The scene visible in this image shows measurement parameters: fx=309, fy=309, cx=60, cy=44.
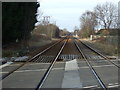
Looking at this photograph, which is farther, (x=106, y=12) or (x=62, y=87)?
(x=106, y=12)

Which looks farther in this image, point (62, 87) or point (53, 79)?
point (53, 79)

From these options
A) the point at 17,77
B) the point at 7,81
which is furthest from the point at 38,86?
the point at 17,77

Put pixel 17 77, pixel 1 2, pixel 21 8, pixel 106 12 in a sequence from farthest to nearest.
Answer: pixel 106 12
pixel 21 8
pixel 1 2
pixel 17 77

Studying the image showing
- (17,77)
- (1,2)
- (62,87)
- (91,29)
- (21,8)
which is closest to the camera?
(62,87)

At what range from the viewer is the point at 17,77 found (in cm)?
1223

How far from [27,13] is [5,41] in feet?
15.6

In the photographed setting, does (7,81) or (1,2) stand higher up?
(1,2)

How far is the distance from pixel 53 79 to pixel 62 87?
1.93 m

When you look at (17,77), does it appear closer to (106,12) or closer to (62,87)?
(62,87)

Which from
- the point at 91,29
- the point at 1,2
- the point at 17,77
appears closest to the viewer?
the point at 17,77

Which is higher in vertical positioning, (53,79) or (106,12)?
(106,12)

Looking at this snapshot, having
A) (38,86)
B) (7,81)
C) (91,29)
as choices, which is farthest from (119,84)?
(91,29)

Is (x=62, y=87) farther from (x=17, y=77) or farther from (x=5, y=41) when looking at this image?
(x=5, y=41)

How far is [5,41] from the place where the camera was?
105 feet
